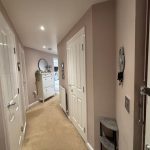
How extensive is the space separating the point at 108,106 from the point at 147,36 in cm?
118

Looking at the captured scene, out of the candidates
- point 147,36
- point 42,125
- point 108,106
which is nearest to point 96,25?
point 147,36

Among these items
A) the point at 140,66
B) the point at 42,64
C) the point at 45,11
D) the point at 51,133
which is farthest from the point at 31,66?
the point at 140,66

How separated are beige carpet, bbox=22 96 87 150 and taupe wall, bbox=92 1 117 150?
2.65ft

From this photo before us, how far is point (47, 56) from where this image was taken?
6246 millimetres

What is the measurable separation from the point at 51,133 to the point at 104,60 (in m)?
2.02

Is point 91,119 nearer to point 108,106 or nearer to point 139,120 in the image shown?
point 108,106

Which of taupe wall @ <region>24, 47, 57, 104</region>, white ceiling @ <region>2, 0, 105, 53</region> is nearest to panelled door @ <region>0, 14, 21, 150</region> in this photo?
white ceiling @ <region>2, 0, 105, 53</region>

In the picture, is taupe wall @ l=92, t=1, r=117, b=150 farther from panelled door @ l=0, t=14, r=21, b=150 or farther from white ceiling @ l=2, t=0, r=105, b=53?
panelled door @ l=0, t=14, r=21, b=150

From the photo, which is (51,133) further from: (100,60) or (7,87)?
(100,60)

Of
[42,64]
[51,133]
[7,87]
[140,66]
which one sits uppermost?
[42,64]

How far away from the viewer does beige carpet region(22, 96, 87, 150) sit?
232 centimetres

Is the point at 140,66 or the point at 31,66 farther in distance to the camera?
the point at 31,66

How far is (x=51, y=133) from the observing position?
9.12 feet

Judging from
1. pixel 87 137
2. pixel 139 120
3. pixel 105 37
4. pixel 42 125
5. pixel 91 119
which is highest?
pixel 105 37
